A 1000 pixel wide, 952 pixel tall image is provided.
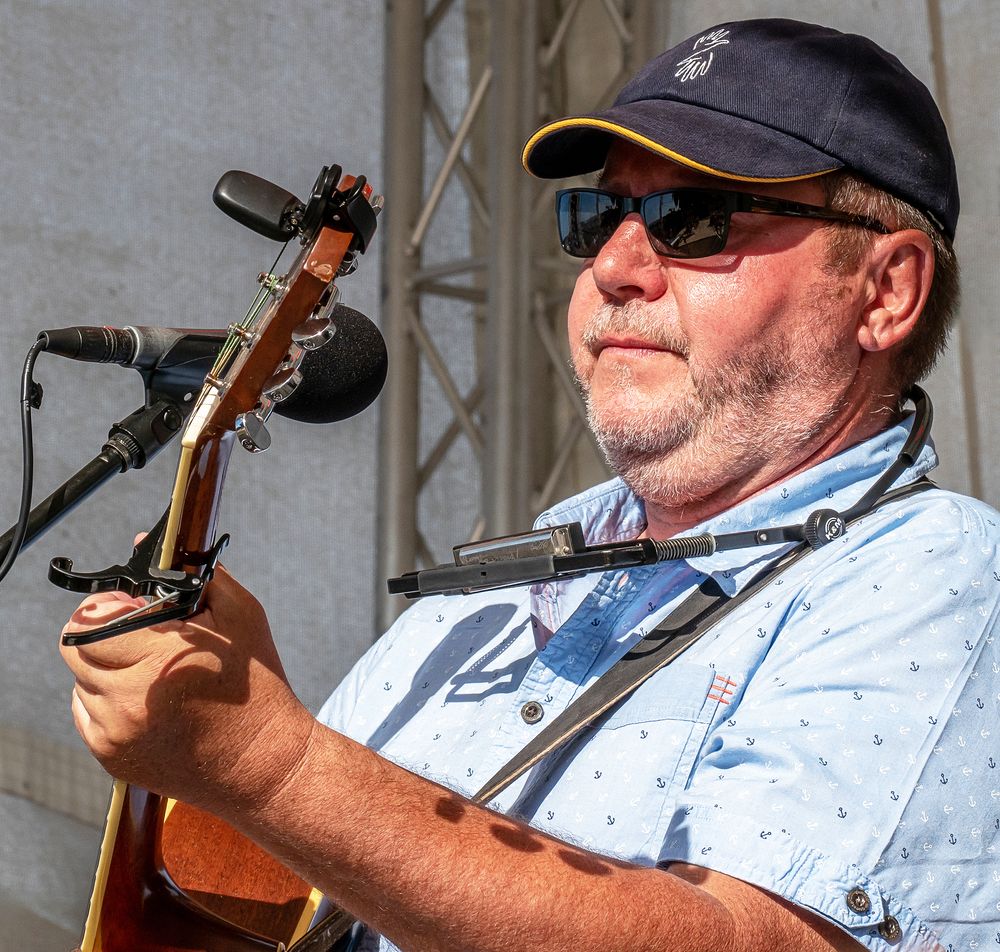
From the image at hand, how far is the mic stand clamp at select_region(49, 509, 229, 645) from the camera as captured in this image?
785 millimetres

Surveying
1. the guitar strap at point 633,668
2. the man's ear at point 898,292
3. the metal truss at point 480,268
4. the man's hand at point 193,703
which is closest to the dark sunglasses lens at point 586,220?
the man's ear at point 898,292

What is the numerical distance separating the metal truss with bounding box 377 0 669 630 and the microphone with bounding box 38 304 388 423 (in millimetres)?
2213

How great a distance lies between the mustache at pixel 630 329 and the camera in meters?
1.32

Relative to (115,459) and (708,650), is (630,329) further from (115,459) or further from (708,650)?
(115,459)

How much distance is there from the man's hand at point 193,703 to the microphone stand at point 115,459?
0.64 feet

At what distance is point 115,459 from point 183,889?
53 cm

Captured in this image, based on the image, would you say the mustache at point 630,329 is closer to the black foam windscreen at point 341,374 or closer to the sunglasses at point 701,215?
the sunglasses at point 701,215

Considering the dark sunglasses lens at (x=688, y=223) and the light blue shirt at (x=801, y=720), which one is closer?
the light blue shirt at (x=801, y=720)

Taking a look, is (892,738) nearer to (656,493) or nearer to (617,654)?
(617,654)

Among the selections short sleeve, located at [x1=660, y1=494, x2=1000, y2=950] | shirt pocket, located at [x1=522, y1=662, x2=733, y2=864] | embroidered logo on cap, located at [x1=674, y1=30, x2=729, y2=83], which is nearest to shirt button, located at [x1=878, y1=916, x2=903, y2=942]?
short sleeve, located at [x1=660, y1=494, x2=1000, y2=950]

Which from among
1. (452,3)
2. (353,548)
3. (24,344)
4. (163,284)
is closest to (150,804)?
(24,344)

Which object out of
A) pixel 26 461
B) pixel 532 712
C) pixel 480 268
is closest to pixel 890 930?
pixel 532 712

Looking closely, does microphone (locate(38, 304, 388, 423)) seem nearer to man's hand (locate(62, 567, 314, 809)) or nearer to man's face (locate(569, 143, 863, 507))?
man's hand (locate(62, 567, 314, 809))

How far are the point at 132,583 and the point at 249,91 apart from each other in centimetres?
237
